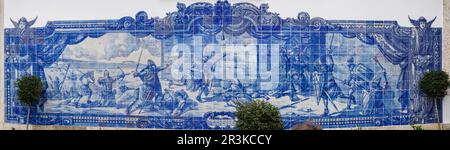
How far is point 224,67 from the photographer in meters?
11.8

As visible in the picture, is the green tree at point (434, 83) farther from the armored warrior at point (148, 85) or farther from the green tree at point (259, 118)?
the armored warrior at point (148, 85)

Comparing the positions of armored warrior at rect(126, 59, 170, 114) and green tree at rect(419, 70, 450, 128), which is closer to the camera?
armored warrior at rect(126, 59, 170, 114)

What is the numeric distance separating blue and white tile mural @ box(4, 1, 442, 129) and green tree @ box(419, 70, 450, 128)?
22 cm

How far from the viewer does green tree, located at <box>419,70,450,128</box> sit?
12.4 metres

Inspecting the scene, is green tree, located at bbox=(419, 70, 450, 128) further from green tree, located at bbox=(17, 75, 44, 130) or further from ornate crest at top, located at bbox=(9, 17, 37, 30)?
ornate crest at top, located at bbox=(9, 17, 37, 30)

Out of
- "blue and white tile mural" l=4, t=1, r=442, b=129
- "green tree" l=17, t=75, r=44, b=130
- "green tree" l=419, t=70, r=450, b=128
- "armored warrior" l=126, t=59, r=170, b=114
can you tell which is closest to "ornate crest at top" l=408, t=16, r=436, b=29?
"blue and white tile mural" l=4, t=1, r=442, b=129

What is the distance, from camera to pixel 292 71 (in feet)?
39.0

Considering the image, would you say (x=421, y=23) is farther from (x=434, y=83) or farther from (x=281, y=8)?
(x=281, y=8)

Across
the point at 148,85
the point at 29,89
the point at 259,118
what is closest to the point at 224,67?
the point at 148,85

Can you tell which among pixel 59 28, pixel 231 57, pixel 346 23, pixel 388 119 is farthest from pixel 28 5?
pixel 388 119

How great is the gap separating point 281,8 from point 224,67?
177 centimetres

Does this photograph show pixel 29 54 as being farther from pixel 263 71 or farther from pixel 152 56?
pixel 263 71

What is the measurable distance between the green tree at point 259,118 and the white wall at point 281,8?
2994mm

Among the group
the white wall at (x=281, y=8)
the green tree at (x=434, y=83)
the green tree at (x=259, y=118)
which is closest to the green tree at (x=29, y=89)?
the white wall at (x=281, y=8)
